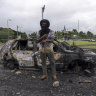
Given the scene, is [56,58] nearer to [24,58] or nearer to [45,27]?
[24,58]

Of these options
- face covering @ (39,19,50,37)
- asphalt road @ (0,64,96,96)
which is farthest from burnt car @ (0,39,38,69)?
face covering @ (39,19,50,37)

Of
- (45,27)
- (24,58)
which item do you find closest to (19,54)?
(24,58)

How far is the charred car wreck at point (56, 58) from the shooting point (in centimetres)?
612

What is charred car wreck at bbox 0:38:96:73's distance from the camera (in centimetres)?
612

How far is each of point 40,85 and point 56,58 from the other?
63.6 inches

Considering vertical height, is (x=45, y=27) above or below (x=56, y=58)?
above

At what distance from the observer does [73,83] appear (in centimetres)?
511

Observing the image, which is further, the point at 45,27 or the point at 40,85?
the point at 45,27

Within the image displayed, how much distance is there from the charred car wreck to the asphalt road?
0.33 metres

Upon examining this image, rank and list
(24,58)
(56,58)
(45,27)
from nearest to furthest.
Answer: (45,27)
(56,58)
(24,58)

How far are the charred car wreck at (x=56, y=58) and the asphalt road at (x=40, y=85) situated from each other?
0.33 metres

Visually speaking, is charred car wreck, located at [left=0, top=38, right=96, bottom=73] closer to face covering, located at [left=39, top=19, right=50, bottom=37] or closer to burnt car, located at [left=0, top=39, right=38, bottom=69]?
burnt car, located at [left=0, top=39, right=38, bottom=69]

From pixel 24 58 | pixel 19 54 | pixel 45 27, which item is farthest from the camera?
pixel 19 54

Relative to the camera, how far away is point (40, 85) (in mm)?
4828
